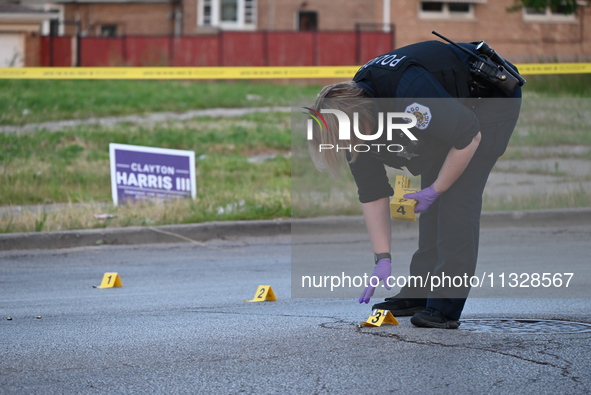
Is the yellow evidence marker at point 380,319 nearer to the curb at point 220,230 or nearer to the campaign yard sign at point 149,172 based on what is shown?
the curb at point 220,230

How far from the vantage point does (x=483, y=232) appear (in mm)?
10961

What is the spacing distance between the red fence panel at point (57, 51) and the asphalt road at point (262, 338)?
29.9m

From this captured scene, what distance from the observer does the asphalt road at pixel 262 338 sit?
4.45 meters

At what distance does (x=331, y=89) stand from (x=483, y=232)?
20.2 feet

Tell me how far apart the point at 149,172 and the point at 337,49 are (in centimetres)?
2520

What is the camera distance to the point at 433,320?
17.8 feet

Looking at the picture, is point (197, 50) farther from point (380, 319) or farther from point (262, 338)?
point (262, 338)

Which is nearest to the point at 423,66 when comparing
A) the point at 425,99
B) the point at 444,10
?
the point at 425,99

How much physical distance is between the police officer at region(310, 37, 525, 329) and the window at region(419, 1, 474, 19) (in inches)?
1311

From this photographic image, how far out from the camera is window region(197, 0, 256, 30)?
39.9 meters

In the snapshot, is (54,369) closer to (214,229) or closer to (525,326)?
(525,326)

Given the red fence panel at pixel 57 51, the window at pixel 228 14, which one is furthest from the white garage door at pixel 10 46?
the window at pixel 228 14

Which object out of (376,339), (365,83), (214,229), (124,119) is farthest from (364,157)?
(124,119)

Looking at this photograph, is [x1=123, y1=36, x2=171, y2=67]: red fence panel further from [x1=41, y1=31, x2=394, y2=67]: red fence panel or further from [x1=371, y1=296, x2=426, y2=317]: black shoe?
[x1=371, y1=296, x2=426, y2=317]: black shoe
